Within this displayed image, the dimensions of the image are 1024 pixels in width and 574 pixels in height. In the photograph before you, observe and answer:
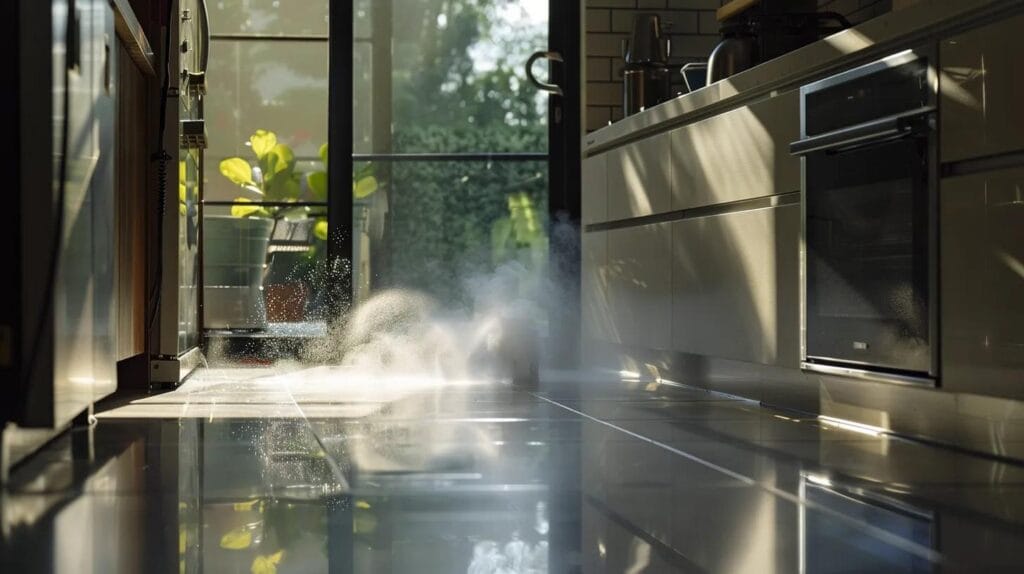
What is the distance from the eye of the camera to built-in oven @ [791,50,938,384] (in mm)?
2576

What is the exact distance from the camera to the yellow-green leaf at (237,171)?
5527 millimetres

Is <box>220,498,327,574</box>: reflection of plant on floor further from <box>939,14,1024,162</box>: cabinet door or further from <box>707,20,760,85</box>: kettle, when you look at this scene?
<box>707,20,760,85</box>: kettle

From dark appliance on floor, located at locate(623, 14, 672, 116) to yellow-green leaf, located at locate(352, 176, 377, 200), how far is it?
1.15m

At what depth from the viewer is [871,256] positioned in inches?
110

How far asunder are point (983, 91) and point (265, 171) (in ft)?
12.0

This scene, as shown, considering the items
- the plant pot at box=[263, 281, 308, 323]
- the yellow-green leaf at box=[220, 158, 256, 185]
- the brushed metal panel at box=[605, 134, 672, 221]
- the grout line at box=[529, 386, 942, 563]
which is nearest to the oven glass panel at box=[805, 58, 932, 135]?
the grout line at box=[529, 386, 942, 563]

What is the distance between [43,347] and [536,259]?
4.07 meters

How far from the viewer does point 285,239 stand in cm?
572

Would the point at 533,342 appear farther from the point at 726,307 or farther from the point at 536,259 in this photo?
the point at 536,259

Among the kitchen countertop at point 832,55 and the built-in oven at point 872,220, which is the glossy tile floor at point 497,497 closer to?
the built-in oven at point 872,220

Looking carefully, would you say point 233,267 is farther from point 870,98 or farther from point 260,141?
point 870,98

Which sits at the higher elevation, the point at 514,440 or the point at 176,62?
the point at 176,62

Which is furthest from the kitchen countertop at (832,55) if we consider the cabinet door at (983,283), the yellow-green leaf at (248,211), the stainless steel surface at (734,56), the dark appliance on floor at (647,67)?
the yellow-green leaf at (248,211)

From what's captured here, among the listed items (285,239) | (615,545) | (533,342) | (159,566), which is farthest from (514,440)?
(285,239)
